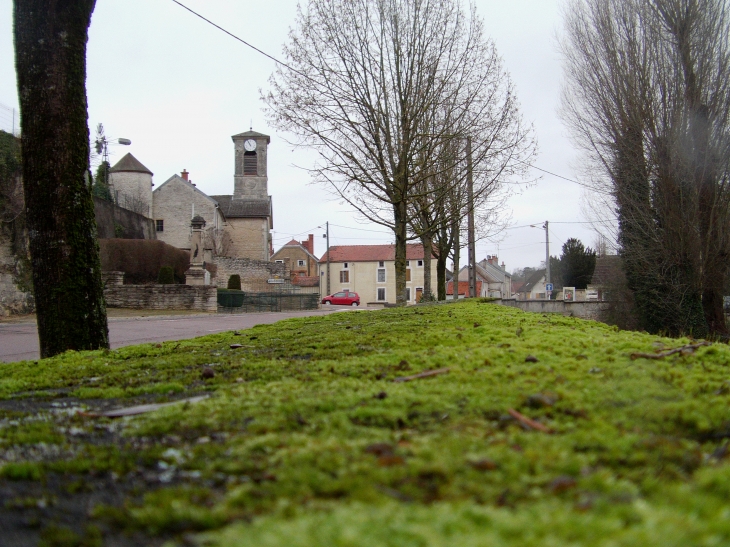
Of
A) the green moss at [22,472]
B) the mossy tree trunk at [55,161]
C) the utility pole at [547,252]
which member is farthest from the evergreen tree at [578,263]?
the green moss at [22,472]

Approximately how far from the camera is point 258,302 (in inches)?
1303

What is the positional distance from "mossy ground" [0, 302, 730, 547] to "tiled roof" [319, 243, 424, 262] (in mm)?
64418

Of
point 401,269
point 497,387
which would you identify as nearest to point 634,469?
point 497,387

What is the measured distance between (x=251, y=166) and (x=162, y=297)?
25.8 m

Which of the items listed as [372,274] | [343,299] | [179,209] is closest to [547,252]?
[343,299]

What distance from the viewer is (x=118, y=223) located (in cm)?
3778

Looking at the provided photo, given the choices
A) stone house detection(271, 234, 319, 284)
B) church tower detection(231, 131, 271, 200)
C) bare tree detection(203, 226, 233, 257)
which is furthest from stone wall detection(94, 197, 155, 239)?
stone house detection(271, 234, 319, 284)

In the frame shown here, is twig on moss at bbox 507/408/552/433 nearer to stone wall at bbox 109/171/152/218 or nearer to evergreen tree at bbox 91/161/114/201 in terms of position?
evergreen tree at bbox 91/161/114/201

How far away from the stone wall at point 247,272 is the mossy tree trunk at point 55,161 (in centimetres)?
3977

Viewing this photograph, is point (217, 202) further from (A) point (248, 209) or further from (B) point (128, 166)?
(B) point (128, 166)

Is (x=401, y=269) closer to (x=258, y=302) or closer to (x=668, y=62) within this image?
(x=668, y=62)

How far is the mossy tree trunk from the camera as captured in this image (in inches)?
232

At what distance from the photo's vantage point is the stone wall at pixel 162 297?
88.9ft

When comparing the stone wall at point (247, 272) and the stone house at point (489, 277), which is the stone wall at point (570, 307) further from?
the stone house at point (489, 277)
